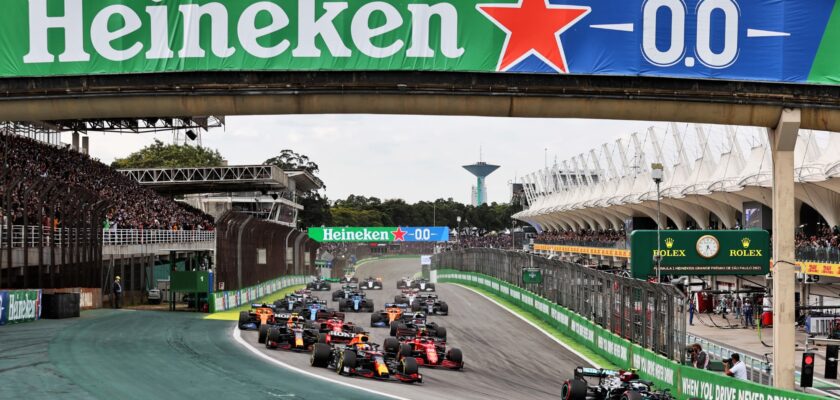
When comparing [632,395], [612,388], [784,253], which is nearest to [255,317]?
[612,388]

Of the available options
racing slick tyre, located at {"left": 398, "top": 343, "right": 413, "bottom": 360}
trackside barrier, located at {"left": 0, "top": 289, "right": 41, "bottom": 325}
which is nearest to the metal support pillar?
racing slick tyre, located at {"left": 398, "top": 343, "right": 413, "bottom": 360}

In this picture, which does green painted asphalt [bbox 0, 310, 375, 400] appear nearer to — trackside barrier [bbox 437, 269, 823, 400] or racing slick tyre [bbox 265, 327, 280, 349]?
racing slick tyre [bbox 265, 327, 280, 349]

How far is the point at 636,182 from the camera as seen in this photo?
8800 cm

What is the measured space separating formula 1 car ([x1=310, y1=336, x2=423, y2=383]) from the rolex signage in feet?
22.3

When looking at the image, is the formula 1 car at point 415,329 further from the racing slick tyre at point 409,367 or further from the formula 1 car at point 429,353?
the racing slick tyre at point 409,367

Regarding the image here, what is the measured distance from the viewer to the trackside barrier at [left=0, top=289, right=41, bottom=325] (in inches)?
1079

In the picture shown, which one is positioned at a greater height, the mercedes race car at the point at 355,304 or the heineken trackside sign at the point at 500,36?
the heineken trackside sign at the point at 500,36

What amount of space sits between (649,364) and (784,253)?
564 centimetres

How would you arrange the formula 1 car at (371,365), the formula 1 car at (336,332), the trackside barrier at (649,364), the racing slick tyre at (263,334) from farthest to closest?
the racing slick tyre at (263,334) < the formula 1 car at (336,332) < the formula 1 car at (371,365) < the trackside barrier at (649,364)

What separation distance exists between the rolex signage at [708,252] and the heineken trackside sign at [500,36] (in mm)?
6152

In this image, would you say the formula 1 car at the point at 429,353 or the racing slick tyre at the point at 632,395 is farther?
the formula 1 car at the point at 429,353

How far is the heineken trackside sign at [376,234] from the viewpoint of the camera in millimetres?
88312

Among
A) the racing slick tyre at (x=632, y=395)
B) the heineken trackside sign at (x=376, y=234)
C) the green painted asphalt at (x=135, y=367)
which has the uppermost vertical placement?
the heineken trackside sign at (x=376, y=234)

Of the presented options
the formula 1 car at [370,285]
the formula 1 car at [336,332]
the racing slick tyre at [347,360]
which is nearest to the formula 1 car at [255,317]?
the formula 1 car at [336,332]
